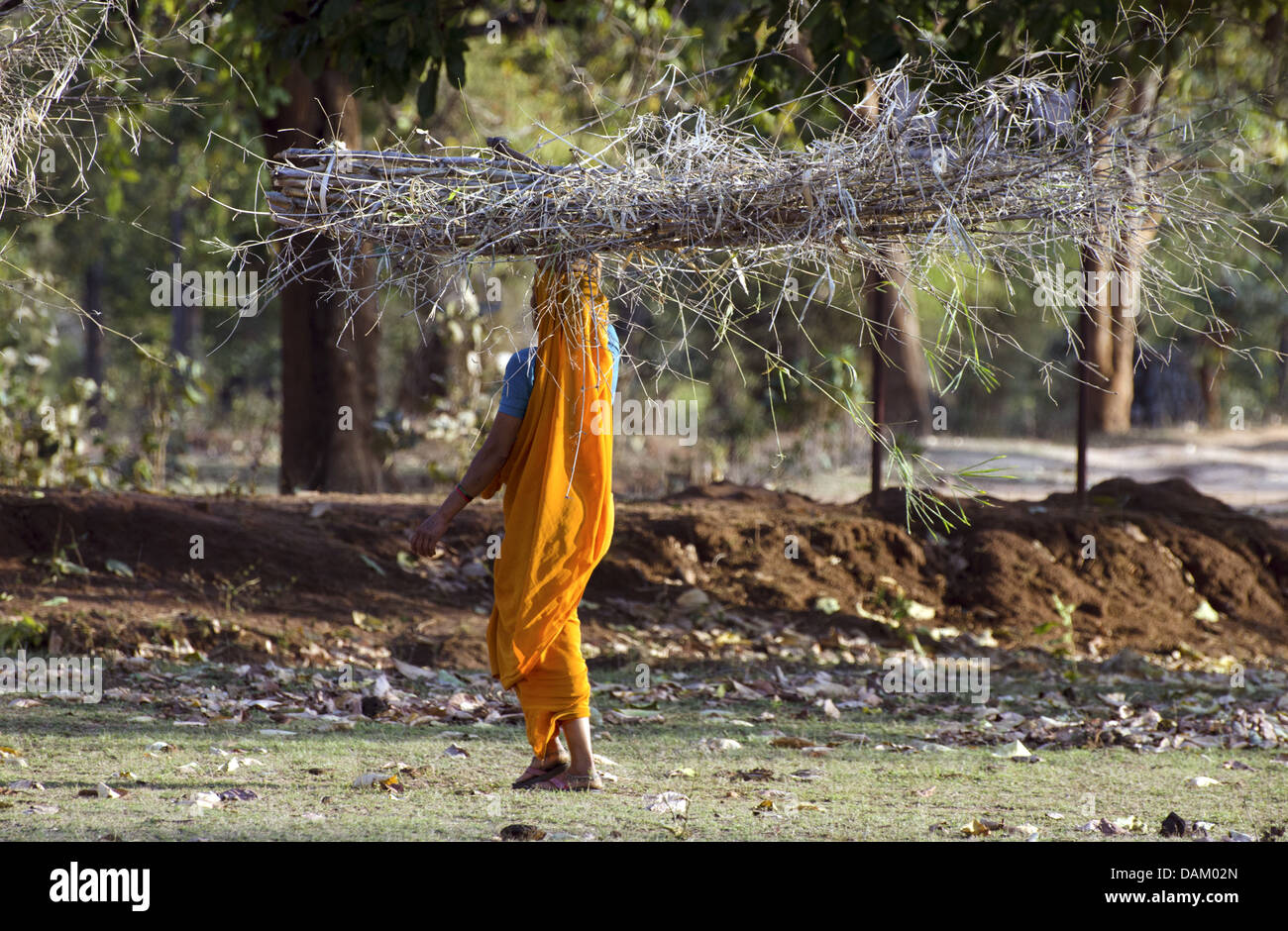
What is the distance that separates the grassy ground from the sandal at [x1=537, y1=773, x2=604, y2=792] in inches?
3.2

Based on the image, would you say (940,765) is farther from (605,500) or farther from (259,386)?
(259,386)

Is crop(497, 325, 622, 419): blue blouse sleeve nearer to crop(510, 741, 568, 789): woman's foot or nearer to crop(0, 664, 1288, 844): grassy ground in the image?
crop(510, 741, 568, 789): woman's foot

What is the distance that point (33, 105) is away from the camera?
459 centimetres

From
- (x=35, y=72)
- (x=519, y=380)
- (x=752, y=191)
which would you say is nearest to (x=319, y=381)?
(x=35, y=72)

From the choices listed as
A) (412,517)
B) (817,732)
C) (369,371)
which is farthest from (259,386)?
(817,732)

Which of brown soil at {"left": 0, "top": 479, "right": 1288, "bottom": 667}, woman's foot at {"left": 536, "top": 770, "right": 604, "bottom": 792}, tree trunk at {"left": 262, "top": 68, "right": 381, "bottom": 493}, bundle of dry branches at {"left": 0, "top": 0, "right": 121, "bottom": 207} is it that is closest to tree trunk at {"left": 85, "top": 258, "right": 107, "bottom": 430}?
tree trunk at {"left": 262, "top": 68, "right": 381, "bottom": 493}

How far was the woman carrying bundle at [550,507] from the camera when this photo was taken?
440 centimetres

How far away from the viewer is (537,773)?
4.54m

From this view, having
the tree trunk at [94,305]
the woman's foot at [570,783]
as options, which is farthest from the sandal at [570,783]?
the tree trunk at [94,305]

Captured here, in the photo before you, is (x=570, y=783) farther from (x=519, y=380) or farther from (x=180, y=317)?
(x=180, y=317)

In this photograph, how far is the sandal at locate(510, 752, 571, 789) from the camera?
4.52 m

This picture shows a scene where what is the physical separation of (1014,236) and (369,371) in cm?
698

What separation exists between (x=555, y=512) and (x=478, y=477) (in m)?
0.29
